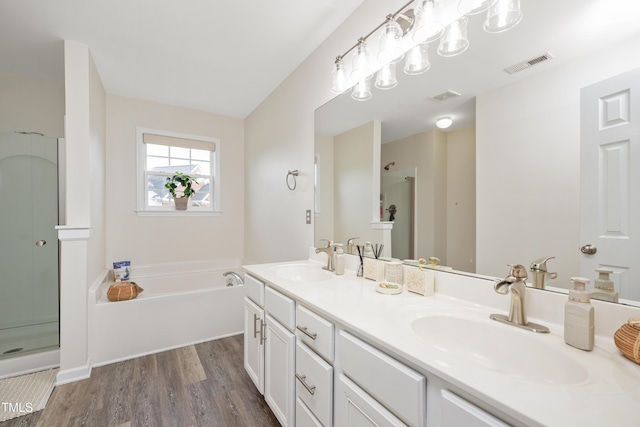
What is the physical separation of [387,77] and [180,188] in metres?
2.96

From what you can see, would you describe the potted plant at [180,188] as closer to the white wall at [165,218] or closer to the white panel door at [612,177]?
the white wall at [165,218]

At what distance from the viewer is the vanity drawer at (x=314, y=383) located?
1.06 meters

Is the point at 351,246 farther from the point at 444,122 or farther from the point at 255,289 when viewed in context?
the point at 444,122

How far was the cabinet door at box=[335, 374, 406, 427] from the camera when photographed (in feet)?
2.63

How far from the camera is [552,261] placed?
3.09 ft

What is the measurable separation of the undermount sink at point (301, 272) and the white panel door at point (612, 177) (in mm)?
1356

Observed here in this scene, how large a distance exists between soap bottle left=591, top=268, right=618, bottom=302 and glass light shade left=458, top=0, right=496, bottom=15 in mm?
1050

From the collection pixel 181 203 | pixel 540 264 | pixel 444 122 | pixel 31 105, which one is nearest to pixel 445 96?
pixel 444 122

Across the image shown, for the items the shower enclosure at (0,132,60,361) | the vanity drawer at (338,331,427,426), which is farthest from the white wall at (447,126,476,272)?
the shower enclosure at (0,132,60,361)

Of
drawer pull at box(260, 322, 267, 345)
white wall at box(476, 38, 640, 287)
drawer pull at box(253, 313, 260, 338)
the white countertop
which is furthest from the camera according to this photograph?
drawer pull at box(253, 313, 260, 338)

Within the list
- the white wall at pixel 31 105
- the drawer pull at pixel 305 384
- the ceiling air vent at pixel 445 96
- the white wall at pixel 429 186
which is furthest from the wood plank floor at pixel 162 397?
the white wall at pixel 31 105

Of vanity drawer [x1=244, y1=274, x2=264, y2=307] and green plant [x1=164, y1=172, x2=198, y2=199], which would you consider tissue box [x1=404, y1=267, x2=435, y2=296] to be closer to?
vanity drawer [x1=244, y1=274, x2=264, y2=307]

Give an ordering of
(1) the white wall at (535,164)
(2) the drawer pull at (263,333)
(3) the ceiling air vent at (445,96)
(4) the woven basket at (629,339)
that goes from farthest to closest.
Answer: (2) the drawer pull at (263,333) < (3) the ceiling air vent at (445,96) < (1) the white wall at (535,164) < (4) the woven basket at (629,339)

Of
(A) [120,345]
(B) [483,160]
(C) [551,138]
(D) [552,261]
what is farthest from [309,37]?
(A) [120,345]
